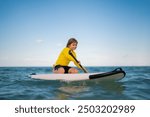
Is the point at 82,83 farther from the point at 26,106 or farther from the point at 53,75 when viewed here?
the point at 26,106

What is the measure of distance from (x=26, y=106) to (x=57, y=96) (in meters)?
1.31

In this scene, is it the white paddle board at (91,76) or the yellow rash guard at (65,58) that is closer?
the white paddle board at (91,76)

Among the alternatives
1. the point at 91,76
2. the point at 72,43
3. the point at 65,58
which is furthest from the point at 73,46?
the point at 91,76

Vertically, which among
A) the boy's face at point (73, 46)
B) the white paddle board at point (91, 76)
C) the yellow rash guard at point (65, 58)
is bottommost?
the white paddle board at point (91, 76)

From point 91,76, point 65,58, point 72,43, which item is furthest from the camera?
point 65,58

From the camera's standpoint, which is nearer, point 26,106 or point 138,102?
point 26,106

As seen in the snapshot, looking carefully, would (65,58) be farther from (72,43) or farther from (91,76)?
(91,76)

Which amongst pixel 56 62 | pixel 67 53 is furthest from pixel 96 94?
pixel 56 62

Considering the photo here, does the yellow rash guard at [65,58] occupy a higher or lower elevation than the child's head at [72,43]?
lower

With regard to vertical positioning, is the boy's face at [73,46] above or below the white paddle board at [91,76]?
above

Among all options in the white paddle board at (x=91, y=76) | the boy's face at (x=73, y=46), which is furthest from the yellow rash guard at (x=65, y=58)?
the white paddle board at (x=91, y=76)

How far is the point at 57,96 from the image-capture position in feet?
21.6

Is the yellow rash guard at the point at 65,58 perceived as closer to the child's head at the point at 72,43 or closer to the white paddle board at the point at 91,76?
the child's head at the point at 72,43

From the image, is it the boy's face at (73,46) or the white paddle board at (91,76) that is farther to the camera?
the boy's face at (73,46)
